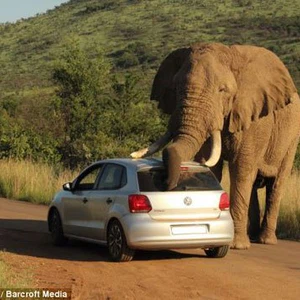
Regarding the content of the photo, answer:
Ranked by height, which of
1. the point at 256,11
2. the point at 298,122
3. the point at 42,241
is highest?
the point at 256,11

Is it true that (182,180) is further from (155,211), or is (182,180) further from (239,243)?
(239,243)

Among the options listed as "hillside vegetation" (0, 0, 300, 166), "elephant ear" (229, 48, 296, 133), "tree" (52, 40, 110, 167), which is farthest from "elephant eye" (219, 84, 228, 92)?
"tree" (52, 40, 110, 167)

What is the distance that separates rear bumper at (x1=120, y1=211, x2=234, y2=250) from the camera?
10.2m

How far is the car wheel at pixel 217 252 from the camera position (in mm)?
10953

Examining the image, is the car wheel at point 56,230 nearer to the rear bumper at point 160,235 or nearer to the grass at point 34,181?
the rear bumper at point 160,235

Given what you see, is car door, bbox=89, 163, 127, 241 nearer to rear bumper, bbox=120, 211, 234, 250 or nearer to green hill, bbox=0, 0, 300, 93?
rear bumper, bbox=120, 211, 234, 250

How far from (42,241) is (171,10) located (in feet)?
230

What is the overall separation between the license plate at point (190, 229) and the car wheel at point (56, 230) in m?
2.42

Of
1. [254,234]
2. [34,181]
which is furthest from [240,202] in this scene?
[34,181]

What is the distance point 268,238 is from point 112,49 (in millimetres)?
60359

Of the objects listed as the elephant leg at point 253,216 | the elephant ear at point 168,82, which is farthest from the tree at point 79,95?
the elephant ear at point 168,82

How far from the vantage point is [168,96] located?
44.1ft

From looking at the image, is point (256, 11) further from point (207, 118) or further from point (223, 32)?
point (207, 118)

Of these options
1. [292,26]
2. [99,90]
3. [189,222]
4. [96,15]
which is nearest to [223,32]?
[292,26]
